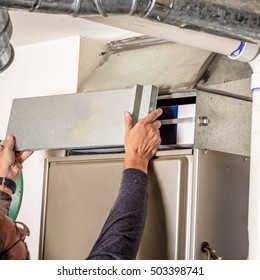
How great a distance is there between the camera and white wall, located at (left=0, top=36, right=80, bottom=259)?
2.58 m

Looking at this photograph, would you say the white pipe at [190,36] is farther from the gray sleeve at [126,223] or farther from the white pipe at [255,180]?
the gray sleeve at [126,223]

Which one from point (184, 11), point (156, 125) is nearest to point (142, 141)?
point (156, 125)

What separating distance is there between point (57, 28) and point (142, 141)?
0.81m

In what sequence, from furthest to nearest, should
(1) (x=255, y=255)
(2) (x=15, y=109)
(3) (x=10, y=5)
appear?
(2) (x=15, y=109) → (1) (x=255, y=255) → (3) (x=10, y=5)

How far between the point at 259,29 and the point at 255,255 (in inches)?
25.1

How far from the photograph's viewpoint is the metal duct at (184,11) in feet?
5.09

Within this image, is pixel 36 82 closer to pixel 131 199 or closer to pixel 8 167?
pixel 8 167

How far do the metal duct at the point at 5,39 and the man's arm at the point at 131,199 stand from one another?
45 cm

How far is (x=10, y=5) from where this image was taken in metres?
1.52

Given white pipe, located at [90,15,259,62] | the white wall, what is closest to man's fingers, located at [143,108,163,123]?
white pipe, located at [90,15,259,62]
